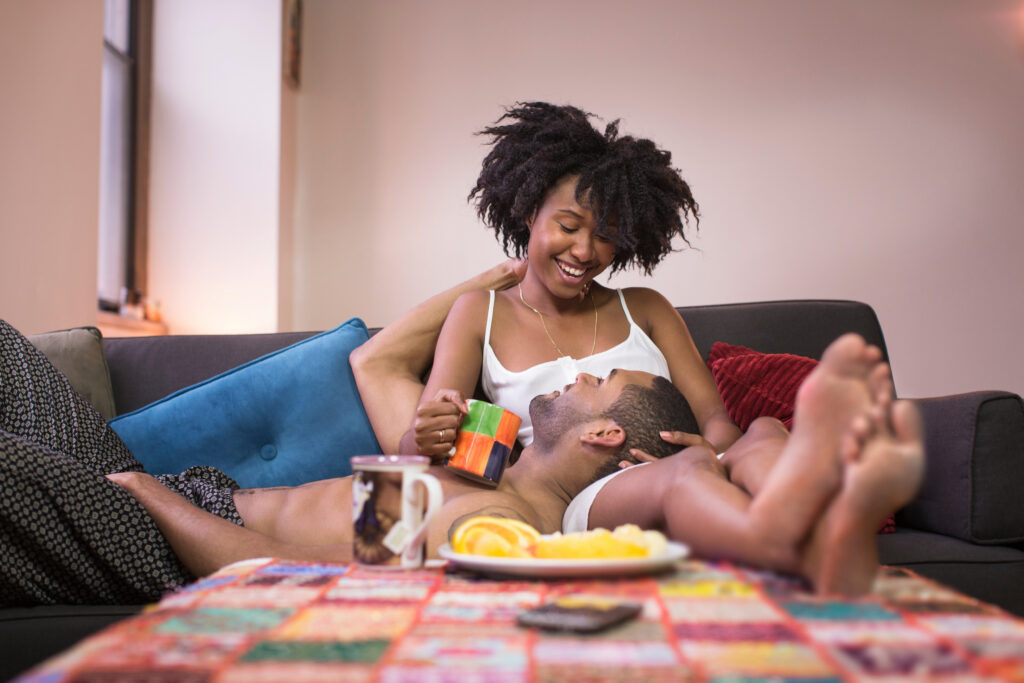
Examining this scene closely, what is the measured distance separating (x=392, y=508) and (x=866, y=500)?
15.3 inches

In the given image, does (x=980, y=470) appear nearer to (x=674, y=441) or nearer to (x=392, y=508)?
(x=674, y=441)

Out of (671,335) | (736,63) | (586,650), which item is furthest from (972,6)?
(586,650)

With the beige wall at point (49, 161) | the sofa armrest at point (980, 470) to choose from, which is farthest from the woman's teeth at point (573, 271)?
the beige wall at point (49, 161)

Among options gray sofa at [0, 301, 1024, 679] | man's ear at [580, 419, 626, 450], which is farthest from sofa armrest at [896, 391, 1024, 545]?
man's ear at [580, 419, 626, 450]

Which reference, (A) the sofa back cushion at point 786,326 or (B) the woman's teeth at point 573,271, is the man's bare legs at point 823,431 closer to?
(B) the woman's teeth at point 573,271

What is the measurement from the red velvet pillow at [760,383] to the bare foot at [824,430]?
96cm

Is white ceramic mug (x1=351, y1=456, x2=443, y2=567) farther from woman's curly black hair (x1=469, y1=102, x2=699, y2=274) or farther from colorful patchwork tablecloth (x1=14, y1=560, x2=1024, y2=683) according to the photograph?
woman's curly black hair (x1=469, y1=102, x2=699, y2=274)

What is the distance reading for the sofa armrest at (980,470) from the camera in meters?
1.28

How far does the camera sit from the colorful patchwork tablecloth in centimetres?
44

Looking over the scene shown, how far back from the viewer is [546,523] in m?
1.19

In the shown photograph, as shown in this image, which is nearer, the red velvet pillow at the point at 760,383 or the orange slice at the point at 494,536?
the orange slice at the point at 494,536

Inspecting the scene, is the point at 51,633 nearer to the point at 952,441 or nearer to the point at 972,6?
the point at 952,441

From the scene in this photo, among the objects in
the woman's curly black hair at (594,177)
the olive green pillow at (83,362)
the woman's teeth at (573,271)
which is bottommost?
the olive green pillow at (83,362)

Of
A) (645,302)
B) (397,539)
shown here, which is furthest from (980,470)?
(397,539)
